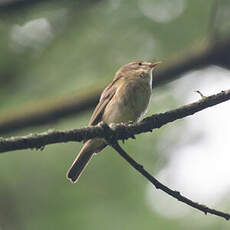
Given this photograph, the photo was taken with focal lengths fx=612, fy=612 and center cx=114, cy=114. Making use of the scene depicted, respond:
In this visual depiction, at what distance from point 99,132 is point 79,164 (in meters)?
1.79

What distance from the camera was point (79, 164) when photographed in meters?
5.78

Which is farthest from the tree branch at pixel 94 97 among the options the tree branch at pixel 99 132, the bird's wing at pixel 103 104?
the tree branch at pixel 99 132

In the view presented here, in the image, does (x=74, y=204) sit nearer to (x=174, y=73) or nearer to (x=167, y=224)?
(x=167, y=224)

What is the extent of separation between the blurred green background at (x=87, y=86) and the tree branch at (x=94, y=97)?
903mm

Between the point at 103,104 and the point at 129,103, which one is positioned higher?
the point at 129,103

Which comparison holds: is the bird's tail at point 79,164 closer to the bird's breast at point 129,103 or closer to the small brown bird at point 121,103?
the small brown bird at point 121,103

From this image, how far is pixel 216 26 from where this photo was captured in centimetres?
621

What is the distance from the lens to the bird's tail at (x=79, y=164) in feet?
18.7

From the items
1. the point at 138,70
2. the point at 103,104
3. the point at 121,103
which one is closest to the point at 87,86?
the point at 138,70

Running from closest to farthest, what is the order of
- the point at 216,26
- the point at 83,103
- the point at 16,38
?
the point at 216,26, the point at 83,103, the point at 16,38

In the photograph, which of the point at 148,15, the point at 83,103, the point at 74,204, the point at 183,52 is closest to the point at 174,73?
the point at 183,52

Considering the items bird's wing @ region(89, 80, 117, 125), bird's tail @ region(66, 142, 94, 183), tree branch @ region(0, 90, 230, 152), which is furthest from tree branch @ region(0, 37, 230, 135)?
tree branch @ region(0, 90, 230, 152)

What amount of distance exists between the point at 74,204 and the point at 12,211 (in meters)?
0.99

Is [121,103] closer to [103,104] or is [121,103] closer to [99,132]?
[103,104]
